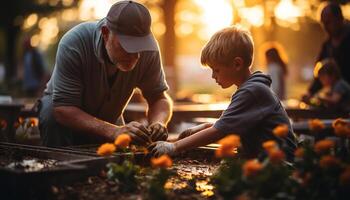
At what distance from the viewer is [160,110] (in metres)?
5.43

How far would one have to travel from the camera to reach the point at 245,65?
4.34 meters

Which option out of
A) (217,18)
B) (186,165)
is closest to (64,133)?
(186,165)

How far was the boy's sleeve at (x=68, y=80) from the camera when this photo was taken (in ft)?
16.1

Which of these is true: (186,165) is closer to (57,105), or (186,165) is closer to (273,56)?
(57,105)

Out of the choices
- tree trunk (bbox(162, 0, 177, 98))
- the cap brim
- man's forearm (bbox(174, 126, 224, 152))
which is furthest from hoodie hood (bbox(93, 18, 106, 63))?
tree trunk (bbox(162, 0, 177, 98))

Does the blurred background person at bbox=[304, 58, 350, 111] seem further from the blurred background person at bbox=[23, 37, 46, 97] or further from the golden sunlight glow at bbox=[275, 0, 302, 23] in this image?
the golden sunlight glow at bbox=[275, 0, 302, 23]

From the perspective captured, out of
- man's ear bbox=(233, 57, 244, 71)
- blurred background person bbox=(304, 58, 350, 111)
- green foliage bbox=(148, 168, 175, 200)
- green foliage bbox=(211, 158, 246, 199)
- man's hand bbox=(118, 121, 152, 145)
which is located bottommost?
blurred background person bbox=(304, 58, 350, 111)

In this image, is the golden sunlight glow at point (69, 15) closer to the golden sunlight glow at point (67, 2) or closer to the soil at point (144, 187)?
the golden sunlight glow at point (67, 2)

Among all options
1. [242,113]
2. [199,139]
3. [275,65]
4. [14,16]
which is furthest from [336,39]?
[14,16]

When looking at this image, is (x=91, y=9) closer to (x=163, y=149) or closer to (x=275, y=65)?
(x=275, y=65)

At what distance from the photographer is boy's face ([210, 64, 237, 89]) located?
4297mm

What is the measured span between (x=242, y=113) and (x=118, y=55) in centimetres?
104

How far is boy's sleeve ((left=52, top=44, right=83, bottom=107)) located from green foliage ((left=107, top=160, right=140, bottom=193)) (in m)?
1.62

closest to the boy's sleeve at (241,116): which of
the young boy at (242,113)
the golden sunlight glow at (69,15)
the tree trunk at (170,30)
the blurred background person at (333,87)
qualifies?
the young boy at (242,113)
